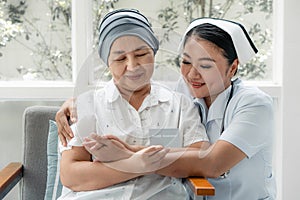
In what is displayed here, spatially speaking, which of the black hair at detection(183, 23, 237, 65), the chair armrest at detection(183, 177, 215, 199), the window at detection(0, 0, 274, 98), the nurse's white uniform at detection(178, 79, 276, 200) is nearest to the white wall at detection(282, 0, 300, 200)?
the window at detection(0, 0, 274, 98)

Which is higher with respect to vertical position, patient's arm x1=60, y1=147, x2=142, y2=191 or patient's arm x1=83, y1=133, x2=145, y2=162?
patient's arm x1=83, y1=133, x2=145, y2=162

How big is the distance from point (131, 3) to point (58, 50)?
0.48m

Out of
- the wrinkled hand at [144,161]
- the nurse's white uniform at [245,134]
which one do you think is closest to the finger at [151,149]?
the wrinkled hand at [144,161]

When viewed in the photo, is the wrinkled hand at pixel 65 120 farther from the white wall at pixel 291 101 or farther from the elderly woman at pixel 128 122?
the white wall at pixel 291 101

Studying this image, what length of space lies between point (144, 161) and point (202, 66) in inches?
15.1

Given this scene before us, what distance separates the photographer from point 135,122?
64.4 inches

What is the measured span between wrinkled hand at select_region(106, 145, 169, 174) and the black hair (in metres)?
0.41

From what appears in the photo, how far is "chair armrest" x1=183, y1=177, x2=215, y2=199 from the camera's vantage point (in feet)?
5.06

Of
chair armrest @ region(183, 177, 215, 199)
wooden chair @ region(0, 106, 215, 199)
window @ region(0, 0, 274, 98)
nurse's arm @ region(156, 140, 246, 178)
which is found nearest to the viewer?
chair armrest @ region(183, 177, 215, 199)

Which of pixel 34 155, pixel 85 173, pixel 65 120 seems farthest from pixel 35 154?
pixel 85 173

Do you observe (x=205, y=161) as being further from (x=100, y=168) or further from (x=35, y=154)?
(x=35, y=154)

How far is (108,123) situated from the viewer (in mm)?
1628

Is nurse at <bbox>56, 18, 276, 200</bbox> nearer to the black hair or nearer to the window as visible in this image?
the black hair

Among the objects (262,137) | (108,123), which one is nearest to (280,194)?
(262,137)
